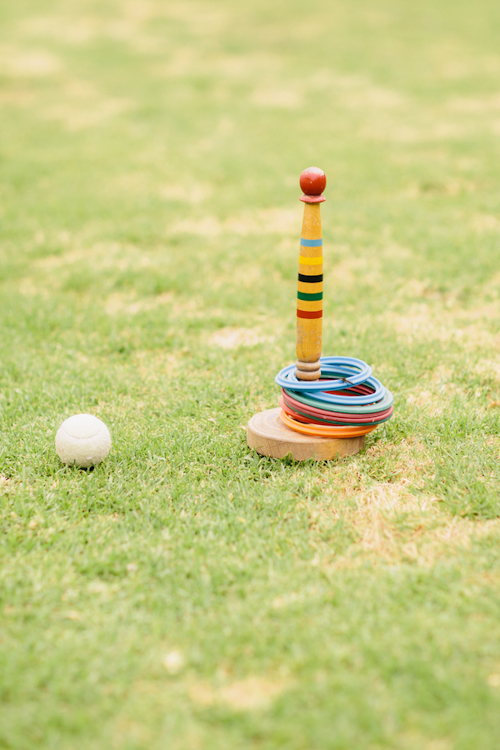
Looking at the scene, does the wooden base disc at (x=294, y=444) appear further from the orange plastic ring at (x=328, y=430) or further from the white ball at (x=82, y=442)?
the white ball at (x=82, y=442)

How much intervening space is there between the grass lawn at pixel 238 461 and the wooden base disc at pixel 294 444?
9cm

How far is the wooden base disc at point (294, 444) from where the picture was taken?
10.8ft

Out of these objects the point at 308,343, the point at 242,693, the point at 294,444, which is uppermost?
the point at 308,343

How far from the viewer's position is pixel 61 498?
3.13 meters

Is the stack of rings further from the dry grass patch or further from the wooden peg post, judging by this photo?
the dry grass patch

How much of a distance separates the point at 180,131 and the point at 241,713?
9926 mm

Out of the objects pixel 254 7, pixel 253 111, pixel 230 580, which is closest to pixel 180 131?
pixel 253 111

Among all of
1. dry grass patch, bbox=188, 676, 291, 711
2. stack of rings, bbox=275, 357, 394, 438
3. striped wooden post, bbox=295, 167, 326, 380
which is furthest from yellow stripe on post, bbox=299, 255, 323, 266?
dry grass patch, bbox=188, 676, 291, 711

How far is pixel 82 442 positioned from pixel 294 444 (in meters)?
1.00

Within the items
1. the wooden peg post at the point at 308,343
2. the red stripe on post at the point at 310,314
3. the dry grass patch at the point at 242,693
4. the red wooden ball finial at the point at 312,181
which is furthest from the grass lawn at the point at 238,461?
the red wooden ball finial at the point at 312,181

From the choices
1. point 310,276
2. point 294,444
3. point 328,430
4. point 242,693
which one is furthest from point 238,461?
point 242,693

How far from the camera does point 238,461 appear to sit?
11.1ft

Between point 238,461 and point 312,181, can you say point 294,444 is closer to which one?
point 238,461

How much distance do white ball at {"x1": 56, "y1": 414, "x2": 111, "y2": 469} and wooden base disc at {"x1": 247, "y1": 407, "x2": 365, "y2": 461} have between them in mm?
719
